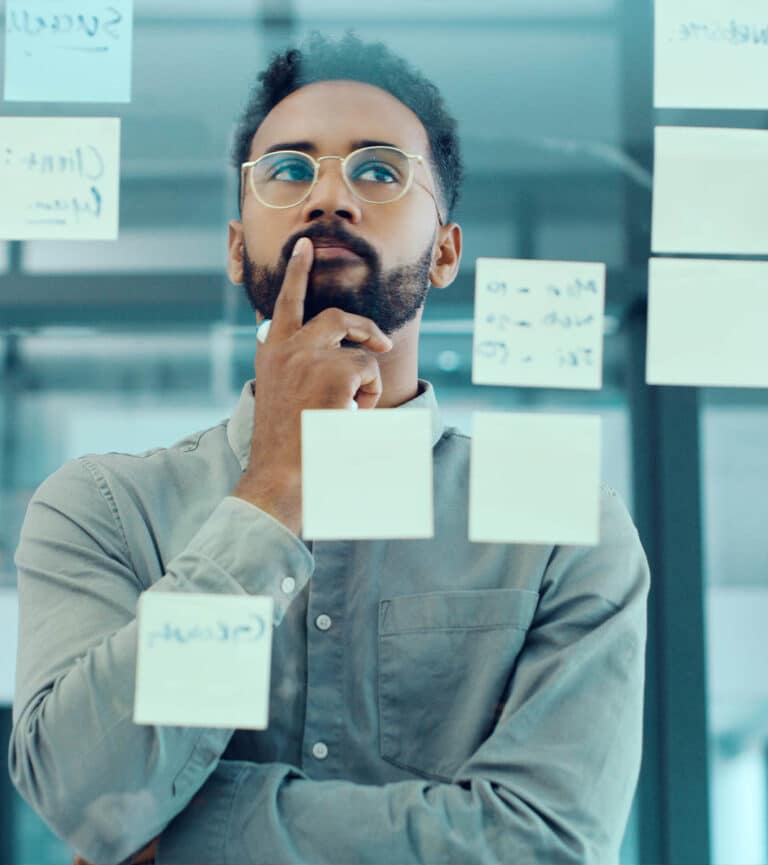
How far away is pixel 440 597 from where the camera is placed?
39.3 inches

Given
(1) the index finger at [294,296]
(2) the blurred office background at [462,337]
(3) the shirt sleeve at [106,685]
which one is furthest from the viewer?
(2) the blurred office background at [462,337]

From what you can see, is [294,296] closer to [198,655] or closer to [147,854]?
[198,655]

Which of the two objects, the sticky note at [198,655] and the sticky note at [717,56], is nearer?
the sticky note at [198,655]

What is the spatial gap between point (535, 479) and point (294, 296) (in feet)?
0.91

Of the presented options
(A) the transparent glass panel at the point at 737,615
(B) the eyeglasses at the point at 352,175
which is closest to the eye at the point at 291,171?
(B) the eyeglasses at the point at 352,175

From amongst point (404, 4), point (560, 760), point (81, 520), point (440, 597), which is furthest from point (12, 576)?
point (404, 4)

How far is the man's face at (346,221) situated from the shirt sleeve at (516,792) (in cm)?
30

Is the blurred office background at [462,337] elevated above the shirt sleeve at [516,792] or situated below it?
above

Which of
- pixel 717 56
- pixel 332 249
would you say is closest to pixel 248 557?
pixel 332 249

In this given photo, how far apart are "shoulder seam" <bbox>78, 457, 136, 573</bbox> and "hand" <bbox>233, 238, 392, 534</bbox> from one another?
128mm

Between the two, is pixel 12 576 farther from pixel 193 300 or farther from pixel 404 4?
pixel 404 4

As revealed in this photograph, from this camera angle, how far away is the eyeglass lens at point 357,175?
0.99 metres

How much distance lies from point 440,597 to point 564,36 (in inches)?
23.6

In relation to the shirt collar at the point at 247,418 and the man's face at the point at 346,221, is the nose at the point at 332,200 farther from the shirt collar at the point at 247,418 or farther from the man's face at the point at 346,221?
the shirt collar at the point at 247,418
